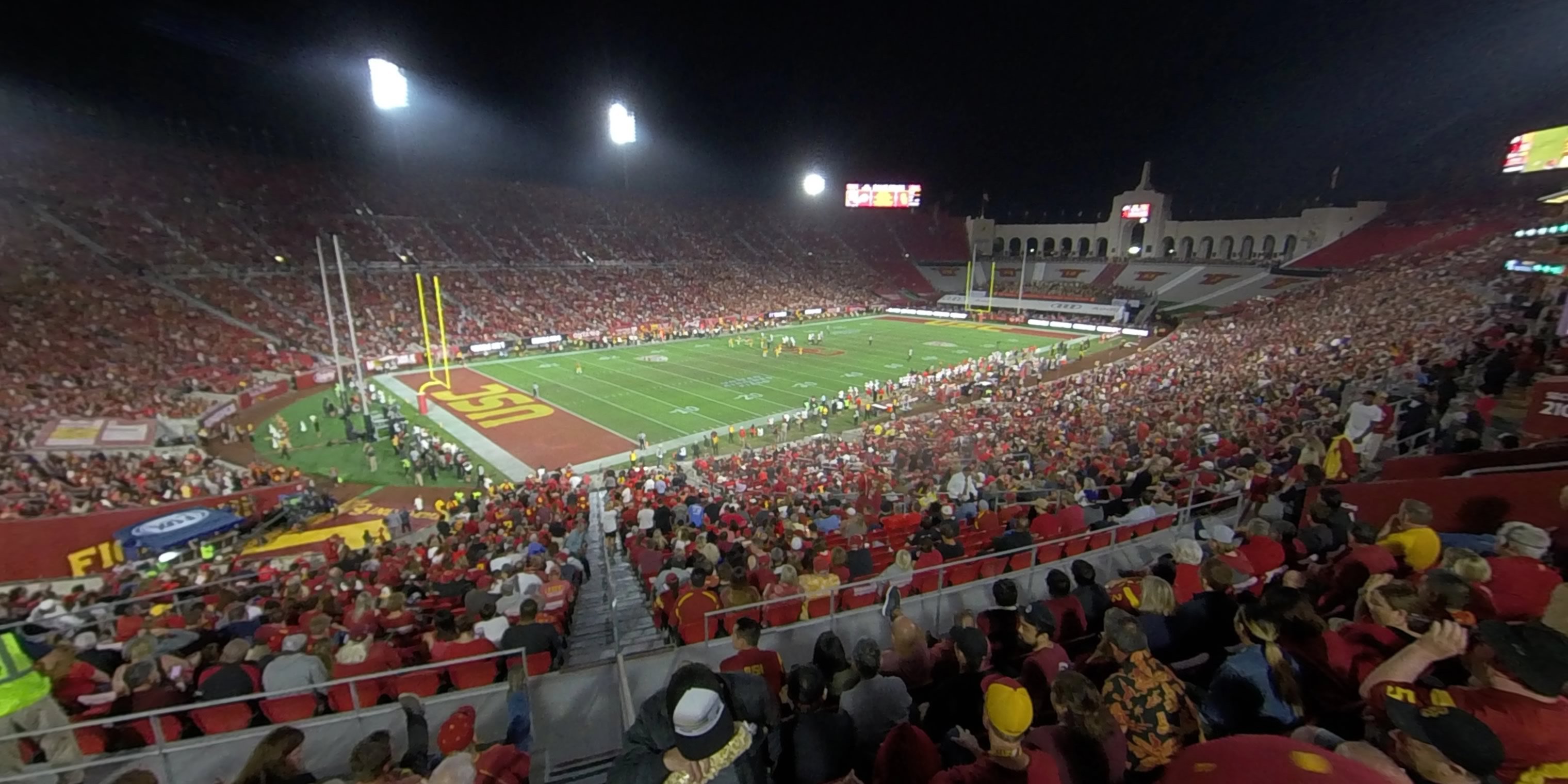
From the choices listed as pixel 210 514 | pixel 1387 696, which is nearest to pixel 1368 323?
pixel 1387 696

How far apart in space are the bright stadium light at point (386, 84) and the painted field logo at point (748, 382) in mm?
33542

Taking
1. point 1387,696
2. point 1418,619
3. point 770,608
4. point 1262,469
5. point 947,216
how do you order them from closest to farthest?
point 1387,696
point 1418,619
point 770,608
point 1262,469
point 947,216

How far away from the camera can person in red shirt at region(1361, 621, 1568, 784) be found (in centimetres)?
233

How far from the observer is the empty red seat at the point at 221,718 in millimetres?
4875

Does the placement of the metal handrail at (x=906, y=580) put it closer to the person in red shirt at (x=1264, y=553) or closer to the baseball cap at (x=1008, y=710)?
the person in red shirt at (x=1264, y=553)

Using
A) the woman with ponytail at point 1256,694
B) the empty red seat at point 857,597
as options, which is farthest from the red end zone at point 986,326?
the woman with ponytail at point 1256,694

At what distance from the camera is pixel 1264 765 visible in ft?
5.67

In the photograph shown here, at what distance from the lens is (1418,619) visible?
3273 millimetres

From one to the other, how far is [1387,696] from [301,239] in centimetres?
5203

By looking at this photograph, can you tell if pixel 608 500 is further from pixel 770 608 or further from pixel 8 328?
pixel 8 328

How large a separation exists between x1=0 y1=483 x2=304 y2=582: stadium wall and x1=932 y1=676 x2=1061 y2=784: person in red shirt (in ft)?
59.3

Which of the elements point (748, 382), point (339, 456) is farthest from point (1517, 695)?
point (748, 382)

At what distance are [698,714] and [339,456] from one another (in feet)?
79.4

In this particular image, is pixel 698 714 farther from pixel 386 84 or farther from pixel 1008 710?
pixel 386 84
